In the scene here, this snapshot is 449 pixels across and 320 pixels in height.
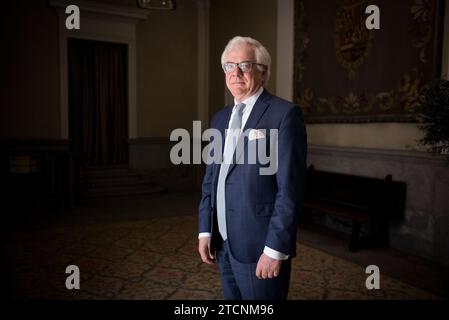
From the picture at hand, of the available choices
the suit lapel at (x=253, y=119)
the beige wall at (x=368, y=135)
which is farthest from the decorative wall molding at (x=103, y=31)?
the suit lapel at (x=253, y=119)

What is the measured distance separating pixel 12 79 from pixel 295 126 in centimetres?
689

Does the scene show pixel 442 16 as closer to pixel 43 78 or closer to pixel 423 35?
pixel 423 35

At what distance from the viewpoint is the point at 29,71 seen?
7.16 m

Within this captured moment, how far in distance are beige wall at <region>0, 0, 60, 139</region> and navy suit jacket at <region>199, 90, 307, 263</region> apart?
6.52 metres

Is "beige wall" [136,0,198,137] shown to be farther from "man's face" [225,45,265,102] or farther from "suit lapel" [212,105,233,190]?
"man's face" [225,45,265,102]

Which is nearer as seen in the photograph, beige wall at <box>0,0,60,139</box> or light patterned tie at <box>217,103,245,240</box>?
light patterned tie at <box>217,103,245,240</box>

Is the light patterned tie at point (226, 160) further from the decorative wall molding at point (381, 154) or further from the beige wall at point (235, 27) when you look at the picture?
the beige wall at point (235, 27)

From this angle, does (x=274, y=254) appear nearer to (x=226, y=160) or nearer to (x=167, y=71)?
(x=226, y=160)

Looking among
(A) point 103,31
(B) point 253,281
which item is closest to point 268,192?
(B) point 253,281

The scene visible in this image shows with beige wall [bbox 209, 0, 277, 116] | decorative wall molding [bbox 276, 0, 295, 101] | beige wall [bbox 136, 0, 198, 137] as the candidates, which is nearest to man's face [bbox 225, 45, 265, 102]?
decorative wall molding [bbox 276, 0, 295, 101]

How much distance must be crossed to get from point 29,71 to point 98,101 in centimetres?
129

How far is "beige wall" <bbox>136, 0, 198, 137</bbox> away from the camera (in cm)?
813
